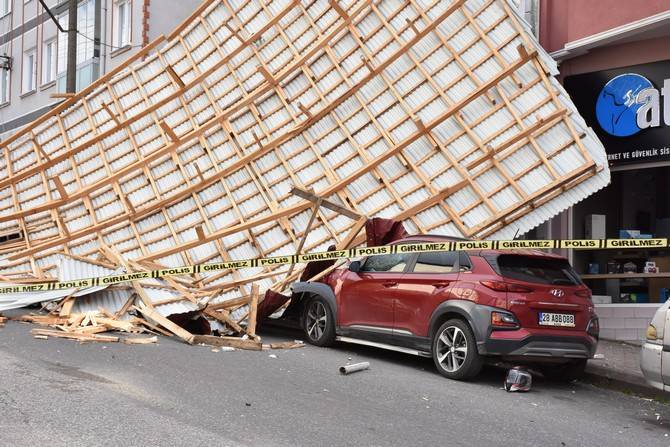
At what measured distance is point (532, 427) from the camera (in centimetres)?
661

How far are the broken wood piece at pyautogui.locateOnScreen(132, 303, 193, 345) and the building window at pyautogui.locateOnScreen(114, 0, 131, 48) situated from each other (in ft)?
51.9

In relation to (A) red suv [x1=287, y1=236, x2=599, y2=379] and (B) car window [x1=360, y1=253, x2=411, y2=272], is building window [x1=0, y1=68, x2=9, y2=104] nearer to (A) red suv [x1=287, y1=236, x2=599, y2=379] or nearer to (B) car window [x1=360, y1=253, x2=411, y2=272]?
(B) car window [x1=360, y1=253, x2=411, y2=272]

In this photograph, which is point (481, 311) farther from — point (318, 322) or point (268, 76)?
point (268, 76)

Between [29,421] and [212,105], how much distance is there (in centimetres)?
1116

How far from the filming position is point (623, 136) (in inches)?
489

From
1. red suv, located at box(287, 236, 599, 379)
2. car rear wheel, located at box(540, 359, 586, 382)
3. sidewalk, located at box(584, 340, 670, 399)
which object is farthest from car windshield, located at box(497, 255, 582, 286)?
sidewalk, located at box(584, 340, 670, 399)

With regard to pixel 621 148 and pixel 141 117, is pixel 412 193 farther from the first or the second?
pixel 141 117

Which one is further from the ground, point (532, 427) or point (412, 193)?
point (412, 193)

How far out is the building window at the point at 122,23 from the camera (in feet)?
81.5

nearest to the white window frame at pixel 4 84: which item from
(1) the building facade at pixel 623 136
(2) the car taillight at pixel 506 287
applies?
(1) the building facade at pixel 623 136

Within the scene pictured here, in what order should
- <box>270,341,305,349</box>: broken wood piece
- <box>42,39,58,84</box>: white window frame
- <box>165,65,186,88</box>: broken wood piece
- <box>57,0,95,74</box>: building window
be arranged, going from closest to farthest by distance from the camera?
<box>270,341,305,349</box>: broken wood piece < <box>165,65,186,88</box>: broken wood piece < <box>57,0,95,74</box>: building window < <box>42,39,58,84</box>: white window frame

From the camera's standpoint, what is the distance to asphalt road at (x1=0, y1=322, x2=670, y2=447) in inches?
222

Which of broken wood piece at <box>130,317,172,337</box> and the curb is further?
broken wood piece at <box>130,317,172,337</box>

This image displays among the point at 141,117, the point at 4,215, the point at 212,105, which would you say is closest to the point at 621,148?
the point at 212,105
